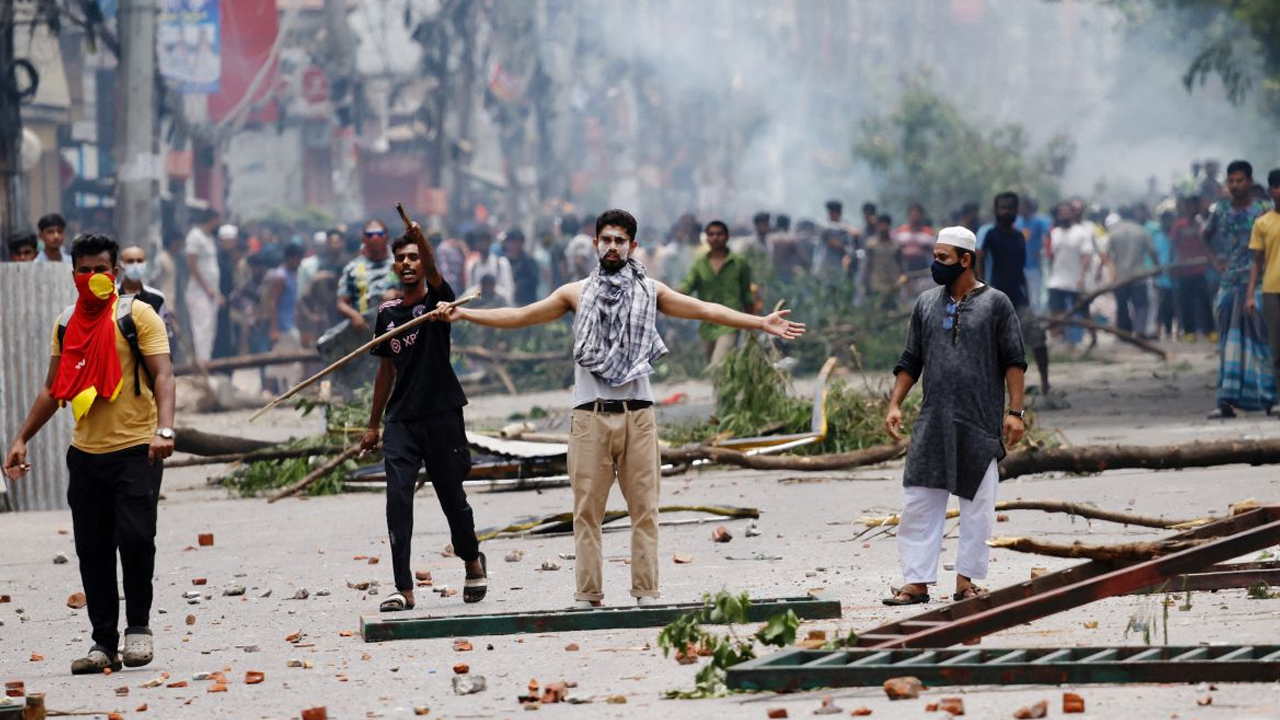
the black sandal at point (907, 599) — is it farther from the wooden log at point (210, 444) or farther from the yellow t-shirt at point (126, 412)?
the wooden log at point (210, 444)

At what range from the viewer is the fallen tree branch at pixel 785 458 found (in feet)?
40.1

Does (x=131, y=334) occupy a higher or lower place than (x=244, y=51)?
lower

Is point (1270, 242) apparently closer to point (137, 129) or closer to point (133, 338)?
point (133, 338)

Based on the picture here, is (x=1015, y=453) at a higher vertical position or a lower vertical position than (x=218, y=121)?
lower

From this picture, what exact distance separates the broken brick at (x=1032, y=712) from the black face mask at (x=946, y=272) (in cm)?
283

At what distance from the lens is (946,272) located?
27.1ft

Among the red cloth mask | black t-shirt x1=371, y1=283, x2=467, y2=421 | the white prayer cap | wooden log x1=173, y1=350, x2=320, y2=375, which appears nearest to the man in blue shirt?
wooden log x1=173, y1=350, x2=320, y2=375

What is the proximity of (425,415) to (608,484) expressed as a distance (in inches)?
38.7

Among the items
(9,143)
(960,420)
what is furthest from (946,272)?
(9,143)

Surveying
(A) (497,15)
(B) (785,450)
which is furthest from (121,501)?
(A) (497,15)

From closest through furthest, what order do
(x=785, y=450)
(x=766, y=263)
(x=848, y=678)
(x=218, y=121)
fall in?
1. (x=848, y=678)
2. (x=785, y=450)
3. (x=766, y=263)
4. (x=218, y=121)

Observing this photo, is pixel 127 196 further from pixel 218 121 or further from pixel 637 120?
pixel 637 120

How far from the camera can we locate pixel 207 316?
24625 mm

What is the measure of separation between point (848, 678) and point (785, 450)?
7309mm
